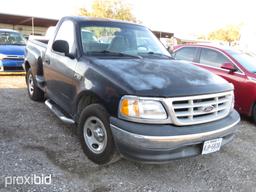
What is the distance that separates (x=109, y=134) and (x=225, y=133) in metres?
1.40

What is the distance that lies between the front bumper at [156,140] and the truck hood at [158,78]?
36 cm

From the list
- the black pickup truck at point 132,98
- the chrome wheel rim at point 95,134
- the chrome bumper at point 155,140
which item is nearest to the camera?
the chrome bumper at point 155,140

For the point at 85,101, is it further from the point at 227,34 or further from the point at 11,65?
the point at 227,34

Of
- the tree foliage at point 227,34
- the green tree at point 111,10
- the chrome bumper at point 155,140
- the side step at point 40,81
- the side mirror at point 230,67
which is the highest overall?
the green tree at point 111,10

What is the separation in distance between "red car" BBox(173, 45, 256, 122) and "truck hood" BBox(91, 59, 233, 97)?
250 centimetres

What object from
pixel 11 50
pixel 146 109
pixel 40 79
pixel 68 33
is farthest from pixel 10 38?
pixel 146 109

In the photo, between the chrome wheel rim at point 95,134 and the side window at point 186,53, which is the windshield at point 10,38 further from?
the chrome wheel rim at point 95,134

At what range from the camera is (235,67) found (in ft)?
20.4

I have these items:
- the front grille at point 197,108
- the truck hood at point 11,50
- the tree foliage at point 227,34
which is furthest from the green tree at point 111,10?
the front grille at point 197,108

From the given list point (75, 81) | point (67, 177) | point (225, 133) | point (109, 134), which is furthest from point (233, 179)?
point (75, 81)

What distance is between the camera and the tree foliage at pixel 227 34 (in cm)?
5681

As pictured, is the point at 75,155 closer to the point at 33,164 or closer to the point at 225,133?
the point at 33,164

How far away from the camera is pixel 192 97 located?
9.96 ft

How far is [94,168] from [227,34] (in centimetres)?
6014
